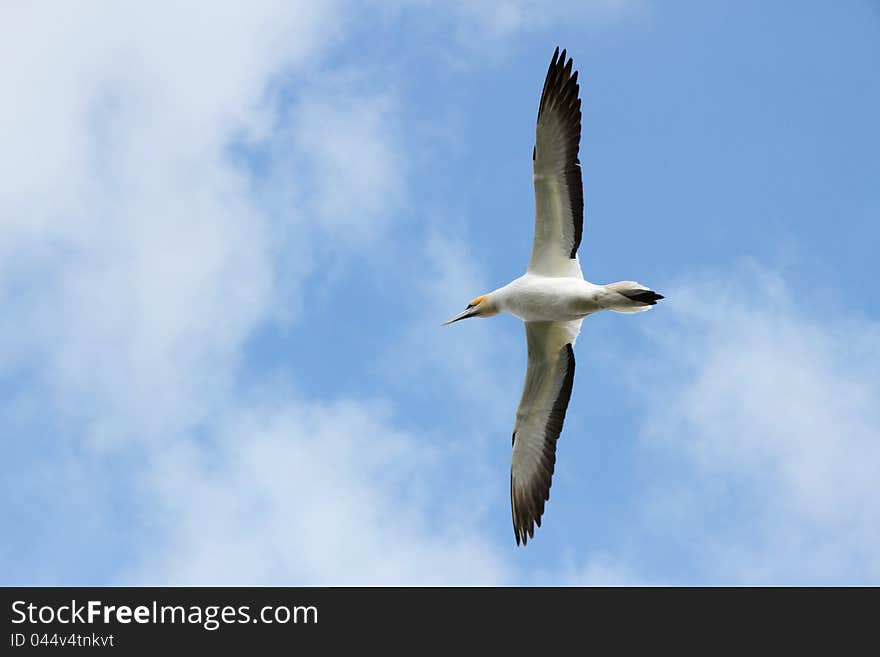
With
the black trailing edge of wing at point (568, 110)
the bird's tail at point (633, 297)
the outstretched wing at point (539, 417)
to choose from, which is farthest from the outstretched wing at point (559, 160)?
the outstretched wing at point (539, 417)

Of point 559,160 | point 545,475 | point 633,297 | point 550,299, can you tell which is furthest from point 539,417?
point 559,160

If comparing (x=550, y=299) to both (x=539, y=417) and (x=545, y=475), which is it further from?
(x=545, y=475)

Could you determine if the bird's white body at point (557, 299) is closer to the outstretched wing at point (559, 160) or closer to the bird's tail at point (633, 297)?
the bird's tail at point (633, 297)

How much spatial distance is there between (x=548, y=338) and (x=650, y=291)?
2.26 meters

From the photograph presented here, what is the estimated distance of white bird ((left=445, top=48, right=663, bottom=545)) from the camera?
14.8m

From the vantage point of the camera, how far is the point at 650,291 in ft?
46.7

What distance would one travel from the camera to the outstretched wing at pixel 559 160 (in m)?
14.8

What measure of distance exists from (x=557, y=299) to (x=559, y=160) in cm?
197

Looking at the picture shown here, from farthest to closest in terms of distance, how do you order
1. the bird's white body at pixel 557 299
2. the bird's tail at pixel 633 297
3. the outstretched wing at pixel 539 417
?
the outstretched wing at pixel 539 417
the bird's white body at pixel 557 299
the bird's tail at pixel 633 297

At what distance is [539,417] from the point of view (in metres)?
16.2

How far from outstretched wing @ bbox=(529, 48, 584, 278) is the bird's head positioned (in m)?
1.69

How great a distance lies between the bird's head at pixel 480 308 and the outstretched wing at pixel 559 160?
1.69 metres
